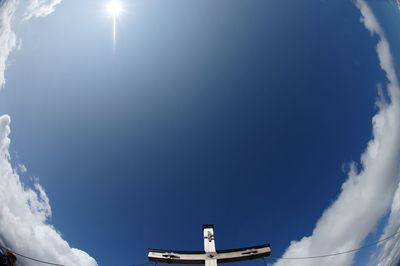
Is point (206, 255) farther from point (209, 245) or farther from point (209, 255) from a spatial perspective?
point (209, 245)

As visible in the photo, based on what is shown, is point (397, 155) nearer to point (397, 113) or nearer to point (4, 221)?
point (397, 113)

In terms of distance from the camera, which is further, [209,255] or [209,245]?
[209,245]

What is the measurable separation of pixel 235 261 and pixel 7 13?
7061 mm

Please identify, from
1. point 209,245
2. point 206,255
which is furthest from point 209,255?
point 209,245

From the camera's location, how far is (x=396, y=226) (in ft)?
18.0

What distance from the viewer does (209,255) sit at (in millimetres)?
5945

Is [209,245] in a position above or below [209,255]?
above

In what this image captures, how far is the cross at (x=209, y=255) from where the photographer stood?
19.3ft

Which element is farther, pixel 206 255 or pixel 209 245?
pixel 209 245

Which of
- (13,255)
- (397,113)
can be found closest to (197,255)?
(13,255)

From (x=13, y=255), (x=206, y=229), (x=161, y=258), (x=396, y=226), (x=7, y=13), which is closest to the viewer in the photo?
(x=13, y=255)

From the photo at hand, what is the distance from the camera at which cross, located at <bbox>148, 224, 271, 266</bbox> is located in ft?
19.3

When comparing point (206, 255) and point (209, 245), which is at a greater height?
point (209, 245)

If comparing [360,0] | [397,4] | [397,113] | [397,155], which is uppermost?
[360,0]
